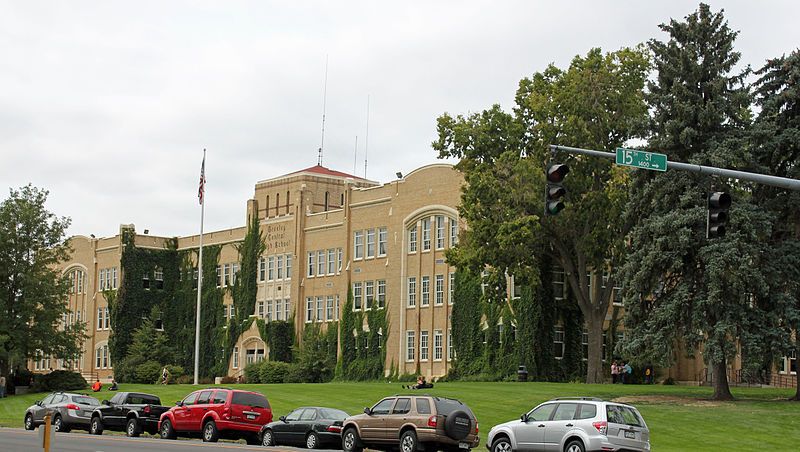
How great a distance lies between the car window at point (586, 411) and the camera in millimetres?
26328

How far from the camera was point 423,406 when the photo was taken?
96.4 feet

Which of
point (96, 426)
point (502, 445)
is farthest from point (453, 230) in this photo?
point (502, 445)

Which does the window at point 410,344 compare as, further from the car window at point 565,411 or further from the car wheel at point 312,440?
the car window at point 565,411

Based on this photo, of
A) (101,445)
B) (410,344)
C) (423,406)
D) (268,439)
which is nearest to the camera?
(423,406)

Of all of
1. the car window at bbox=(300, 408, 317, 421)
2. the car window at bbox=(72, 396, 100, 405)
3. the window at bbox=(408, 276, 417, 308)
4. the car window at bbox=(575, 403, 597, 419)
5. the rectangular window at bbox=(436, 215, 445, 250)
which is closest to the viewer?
the car window at bbox=(575, 403, 597, 419)

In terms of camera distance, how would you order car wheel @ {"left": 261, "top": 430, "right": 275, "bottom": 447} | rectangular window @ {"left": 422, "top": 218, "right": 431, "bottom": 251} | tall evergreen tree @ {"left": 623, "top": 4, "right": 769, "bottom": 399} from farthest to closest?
rectangular window @ {"left": 422, "top": 218, "right": 431, "bottom": 251}, tall evergreen tree @ {"left": 623, "top": 4, "right": 769, "bottom": 399}, car wheel @ {"left": 261, "top": 430, "right": 275, "bottom": 447}

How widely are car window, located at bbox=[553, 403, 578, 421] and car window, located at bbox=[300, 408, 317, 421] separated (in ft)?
30.3

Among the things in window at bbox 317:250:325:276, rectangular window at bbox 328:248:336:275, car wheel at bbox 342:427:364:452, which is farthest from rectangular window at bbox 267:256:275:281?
car wheel at bbox 342:427:364:452

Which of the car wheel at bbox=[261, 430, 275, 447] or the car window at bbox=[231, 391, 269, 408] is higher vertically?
the car window at bbox=[231, 391, 269, 408]

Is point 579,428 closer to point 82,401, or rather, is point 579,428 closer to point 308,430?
point 308,430

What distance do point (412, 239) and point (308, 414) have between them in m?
39.4

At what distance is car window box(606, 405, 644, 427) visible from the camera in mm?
26188

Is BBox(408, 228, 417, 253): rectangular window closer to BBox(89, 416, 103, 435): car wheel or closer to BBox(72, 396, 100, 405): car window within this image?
BBox(72, 396, 100, 405): car window

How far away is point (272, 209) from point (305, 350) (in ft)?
46.9
